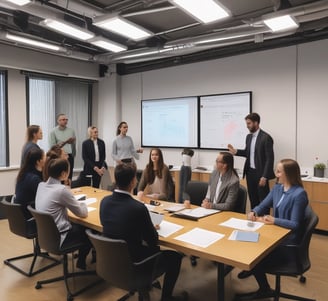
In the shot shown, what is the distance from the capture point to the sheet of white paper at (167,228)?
2.18 metres

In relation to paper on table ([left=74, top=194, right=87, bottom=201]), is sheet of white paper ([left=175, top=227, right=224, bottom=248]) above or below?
below

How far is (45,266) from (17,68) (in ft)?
12.2

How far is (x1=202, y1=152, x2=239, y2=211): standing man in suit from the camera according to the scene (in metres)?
2.89

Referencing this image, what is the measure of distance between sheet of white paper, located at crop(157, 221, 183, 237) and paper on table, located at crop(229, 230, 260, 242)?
0.40m

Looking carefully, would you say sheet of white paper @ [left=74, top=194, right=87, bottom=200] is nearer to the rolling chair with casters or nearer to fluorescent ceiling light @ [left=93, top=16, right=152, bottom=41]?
the rolling chair with casters

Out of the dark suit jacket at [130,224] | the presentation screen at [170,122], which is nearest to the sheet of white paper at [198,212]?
the dark suit jacket at [130,224]

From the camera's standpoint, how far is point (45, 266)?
10.7 ft

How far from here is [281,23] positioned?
3.70m

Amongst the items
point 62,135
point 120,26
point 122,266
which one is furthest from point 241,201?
point 62,135

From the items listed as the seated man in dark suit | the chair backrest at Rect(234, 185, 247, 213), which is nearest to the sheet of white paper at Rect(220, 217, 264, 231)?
the chair backrest at Rect(234, 185, 247, 213)

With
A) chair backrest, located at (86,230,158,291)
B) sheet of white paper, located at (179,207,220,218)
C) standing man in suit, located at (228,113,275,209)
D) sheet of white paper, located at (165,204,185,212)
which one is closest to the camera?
chair backrest, located at (86,230,158,291)

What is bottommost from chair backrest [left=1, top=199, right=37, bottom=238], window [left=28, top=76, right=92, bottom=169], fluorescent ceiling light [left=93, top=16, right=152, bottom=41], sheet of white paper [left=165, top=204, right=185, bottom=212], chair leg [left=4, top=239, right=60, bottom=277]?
chair leg [left=4, top=239, right=60, bottom=277]

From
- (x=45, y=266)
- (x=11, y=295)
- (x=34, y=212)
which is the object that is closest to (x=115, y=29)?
(x=34, y=212)

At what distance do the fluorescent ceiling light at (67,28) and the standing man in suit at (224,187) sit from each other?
263 centimetres
